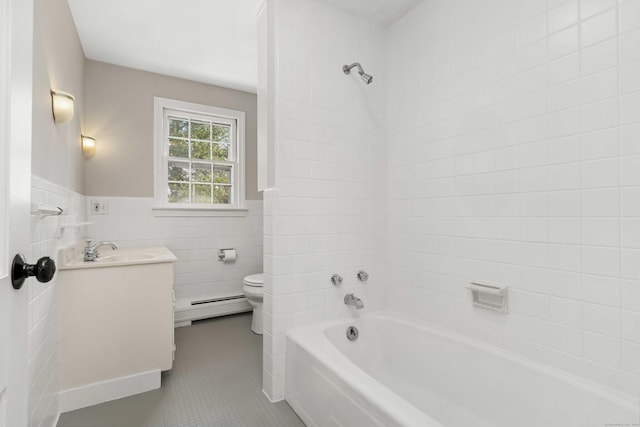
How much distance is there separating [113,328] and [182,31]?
222 cm

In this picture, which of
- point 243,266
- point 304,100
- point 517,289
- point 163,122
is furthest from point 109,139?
point 517,289

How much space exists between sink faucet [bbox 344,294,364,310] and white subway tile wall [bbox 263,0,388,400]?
5 cm

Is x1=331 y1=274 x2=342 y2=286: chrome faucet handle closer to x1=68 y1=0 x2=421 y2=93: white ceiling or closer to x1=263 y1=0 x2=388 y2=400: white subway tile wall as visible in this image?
x1=263 y1=0 x2=388 y2=400: white subway tile wall

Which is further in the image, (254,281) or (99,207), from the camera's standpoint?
(99,207)

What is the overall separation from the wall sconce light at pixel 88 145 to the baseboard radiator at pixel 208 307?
5.24 ft

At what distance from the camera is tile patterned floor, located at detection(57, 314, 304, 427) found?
1.66m

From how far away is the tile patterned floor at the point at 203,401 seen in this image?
1.66 m

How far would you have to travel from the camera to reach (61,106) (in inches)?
68.1

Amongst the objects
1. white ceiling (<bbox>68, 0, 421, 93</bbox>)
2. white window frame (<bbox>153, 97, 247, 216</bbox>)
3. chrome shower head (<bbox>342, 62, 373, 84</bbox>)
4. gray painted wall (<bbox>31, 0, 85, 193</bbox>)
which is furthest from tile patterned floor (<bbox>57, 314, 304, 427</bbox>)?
white ceiling (<bbox>68, 0, 421, 93</bbox>)

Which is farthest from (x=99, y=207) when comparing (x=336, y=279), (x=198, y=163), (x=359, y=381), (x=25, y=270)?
(x=359, y=381)

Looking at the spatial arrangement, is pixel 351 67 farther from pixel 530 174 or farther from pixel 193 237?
pixel 193 237

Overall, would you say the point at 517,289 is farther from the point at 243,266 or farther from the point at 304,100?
the point at 243,266

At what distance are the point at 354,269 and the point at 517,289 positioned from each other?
94 centimetres

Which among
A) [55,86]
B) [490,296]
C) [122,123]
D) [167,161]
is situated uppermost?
[122,123]
